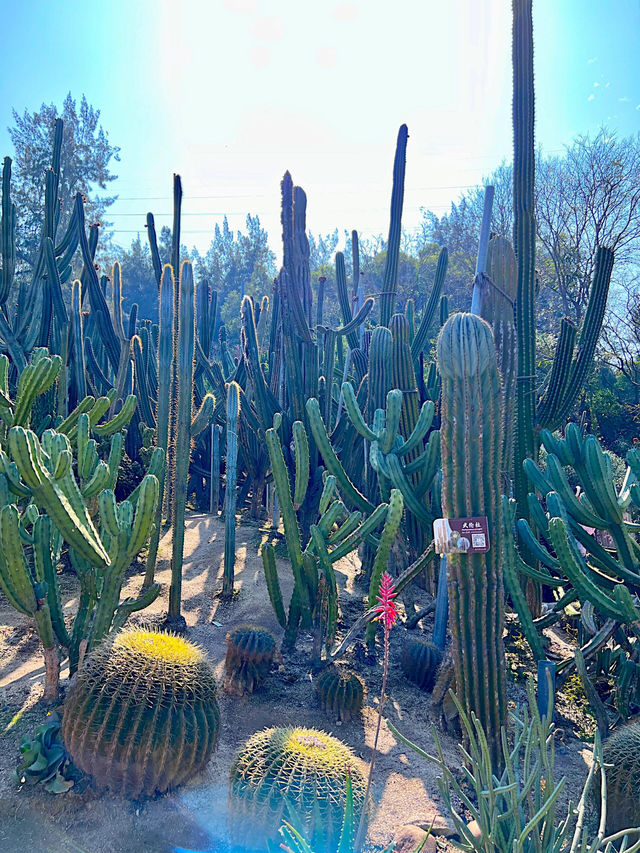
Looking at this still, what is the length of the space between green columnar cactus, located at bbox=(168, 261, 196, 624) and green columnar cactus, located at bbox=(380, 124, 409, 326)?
272 centimetres

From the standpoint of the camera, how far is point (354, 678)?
13.6 ft

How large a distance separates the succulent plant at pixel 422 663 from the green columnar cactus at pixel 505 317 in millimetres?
1362

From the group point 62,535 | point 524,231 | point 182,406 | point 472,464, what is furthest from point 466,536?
point 524,231

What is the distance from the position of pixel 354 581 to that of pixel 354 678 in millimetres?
2833

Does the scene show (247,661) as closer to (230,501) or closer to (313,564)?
(313,564)

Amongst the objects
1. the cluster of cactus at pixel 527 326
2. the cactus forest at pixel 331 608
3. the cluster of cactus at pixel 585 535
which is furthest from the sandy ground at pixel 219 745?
the cluster of cactus at pixel 527 326

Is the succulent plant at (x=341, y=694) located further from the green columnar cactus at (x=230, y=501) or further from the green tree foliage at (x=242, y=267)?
the green tree foliage at (x=242, y=267)

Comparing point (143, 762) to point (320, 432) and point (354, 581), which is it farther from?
point (354, 581)

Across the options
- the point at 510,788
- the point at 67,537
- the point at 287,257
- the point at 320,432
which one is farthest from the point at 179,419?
the point at 510,788

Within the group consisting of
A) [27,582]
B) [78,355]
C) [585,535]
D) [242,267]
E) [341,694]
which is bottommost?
[341,694]

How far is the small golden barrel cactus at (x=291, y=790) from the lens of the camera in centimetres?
250

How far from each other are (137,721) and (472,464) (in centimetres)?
209

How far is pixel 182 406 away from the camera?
17.8ft

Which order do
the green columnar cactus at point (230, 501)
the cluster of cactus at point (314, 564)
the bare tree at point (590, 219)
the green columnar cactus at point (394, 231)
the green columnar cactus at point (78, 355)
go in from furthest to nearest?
the bare tree at point (590, 219), the green columnar cactus at point (394, 231), the green columnar cactus at point (78, 355), the green columnar cactus at point (230, 501), the cluster of cactus at point (314, 564)
